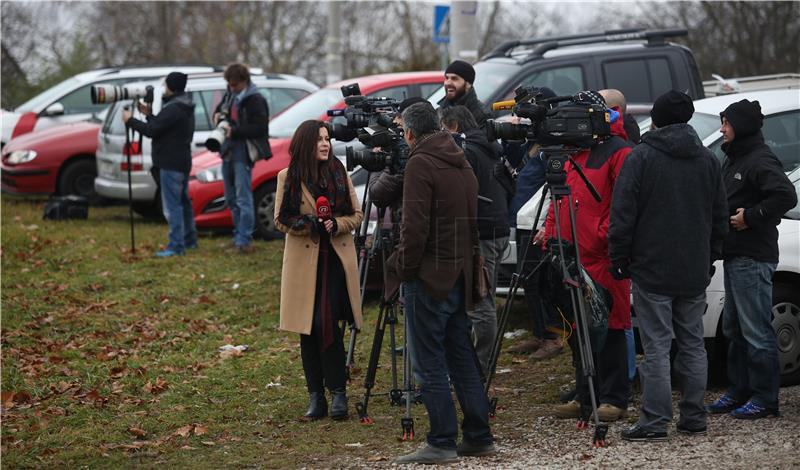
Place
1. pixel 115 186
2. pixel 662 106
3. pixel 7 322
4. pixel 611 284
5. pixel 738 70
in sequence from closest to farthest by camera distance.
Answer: pixel 662 106 → pixel 611 284 → pixel 7 322 → pixel 115 186 → pixel 738 70

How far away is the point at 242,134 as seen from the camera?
13031 millimetres

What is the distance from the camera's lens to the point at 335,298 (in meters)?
7.65

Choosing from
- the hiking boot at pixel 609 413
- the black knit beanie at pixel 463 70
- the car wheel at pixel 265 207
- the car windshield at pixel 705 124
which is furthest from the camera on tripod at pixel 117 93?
the hiking boot at pixel 609 413

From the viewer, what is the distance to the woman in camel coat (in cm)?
756

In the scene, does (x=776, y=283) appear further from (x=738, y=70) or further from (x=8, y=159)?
(x=738, y=70)

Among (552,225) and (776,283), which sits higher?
(552,225)

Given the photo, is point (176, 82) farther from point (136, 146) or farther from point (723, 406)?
point (723, 406)

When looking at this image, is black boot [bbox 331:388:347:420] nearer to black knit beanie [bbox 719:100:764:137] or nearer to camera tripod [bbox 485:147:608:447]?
camera tripod [bbox 485:147:608:447]

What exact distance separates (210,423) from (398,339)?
2.49 meters

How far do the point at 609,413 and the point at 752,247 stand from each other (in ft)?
4.31

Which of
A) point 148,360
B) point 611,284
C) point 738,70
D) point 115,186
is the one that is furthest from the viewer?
point 738,70

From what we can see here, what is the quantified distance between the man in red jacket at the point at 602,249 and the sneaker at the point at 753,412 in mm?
679

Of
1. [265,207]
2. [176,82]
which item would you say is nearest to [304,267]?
[176,82]

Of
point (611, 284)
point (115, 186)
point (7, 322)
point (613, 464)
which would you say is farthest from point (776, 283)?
point (115, 186)
